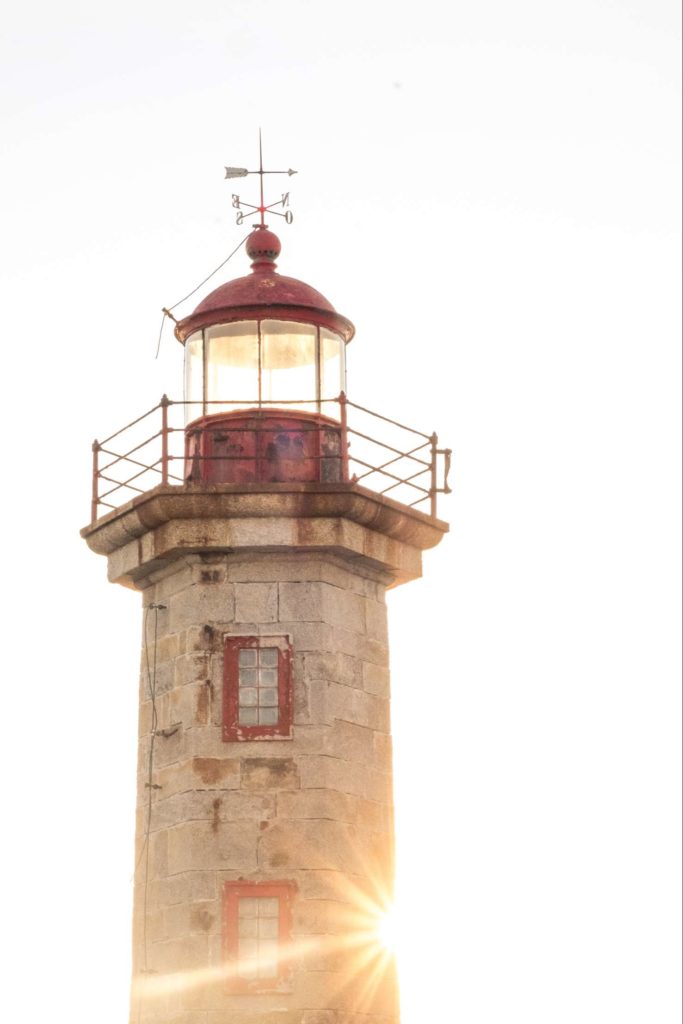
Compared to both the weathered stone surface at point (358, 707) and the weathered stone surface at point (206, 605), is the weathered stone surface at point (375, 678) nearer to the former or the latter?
the weathered stone surface at point (358, 707)

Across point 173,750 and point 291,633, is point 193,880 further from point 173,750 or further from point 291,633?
point 291,633

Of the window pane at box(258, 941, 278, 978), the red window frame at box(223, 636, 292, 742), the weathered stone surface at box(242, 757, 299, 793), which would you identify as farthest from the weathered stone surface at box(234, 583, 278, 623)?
the window pane at box(258, 941, 278, 978)

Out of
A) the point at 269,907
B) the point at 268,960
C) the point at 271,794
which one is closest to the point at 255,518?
the point at 271,794

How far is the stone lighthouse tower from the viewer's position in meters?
16.0

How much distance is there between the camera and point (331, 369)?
705 inches

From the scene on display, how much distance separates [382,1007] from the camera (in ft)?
54.0

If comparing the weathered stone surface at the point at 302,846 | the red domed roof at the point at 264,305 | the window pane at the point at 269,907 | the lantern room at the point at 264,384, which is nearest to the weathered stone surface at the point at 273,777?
the weathered stone surface at the point at 302,846

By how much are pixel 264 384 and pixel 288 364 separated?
311mm

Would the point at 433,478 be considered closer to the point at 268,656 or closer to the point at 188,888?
the point at 268,656

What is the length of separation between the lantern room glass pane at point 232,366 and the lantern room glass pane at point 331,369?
25.0 inches

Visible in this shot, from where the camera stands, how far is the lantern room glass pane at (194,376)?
696 inches

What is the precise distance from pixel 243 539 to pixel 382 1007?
4.14 meters

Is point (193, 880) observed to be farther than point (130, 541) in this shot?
No

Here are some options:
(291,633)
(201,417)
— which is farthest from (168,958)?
(201,417)
